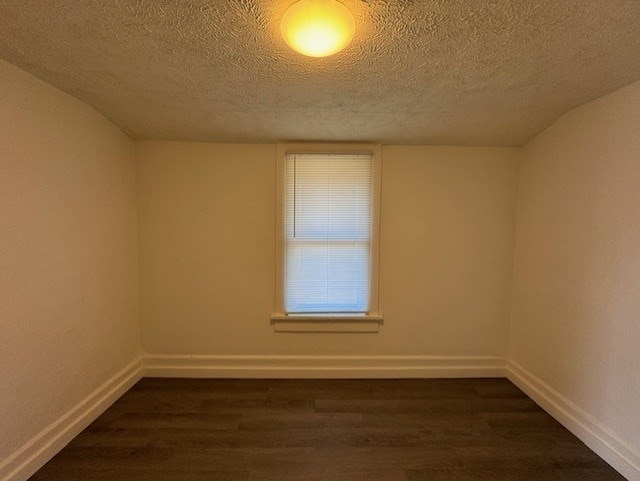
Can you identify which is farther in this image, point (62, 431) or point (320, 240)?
point (320, 240)

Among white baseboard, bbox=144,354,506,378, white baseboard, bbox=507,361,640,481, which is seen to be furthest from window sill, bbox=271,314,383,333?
white baseboard, bbox=507,361,640,481

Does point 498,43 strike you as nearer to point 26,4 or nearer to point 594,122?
point 594,122

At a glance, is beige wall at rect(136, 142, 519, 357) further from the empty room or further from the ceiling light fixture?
the ceiling light fixture

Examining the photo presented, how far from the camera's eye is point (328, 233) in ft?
8.29

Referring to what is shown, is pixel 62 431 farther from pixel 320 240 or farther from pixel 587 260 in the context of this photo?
pixel 587 260

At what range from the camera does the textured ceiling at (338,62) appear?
3.81ft

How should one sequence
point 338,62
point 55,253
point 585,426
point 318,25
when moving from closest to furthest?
point 318,25
point 338,62
point 55,253
point 585,426

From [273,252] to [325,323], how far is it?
2.50ft

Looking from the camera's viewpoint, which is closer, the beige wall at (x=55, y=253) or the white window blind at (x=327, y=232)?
the beige wall at (x=55, y=253)

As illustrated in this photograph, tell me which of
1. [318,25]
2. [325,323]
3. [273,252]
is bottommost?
[325,323]

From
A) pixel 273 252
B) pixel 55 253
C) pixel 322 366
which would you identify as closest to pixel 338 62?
pixel 273 252

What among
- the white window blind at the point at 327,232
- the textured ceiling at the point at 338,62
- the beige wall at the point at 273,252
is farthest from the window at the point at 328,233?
the textured ceiling at the point at 338,62

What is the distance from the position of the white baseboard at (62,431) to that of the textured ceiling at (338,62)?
1926 millimetres

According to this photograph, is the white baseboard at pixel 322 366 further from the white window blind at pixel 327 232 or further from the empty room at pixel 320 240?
the white window blind at pixel 327 232
